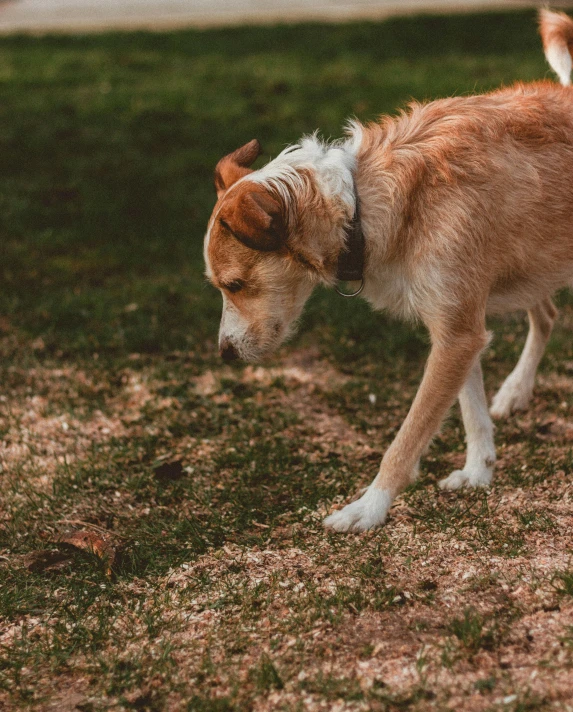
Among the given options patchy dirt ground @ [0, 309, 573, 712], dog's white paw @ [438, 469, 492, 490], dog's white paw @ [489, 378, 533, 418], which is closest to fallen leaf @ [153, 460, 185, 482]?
patchy dirt ground @ [0, 309, 573, 712]

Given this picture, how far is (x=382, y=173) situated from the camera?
151 inches

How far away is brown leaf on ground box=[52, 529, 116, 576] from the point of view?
12.4 feet

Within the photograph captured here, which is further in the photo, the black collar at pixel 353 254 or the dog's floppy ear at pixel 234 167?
the dog's floppy ear at pixel 234 167

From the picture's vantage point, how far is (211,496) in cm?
430

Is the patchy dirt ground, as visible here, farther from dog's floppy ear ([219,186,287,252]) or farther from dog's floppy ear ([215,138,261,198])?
dog's floppy ear ([215,138,261,198])

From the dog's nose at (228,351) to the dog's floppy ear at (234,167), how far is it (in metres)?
0.73

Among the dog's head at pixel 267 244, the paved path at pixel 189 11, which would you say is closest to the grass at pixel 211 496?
the dog's head at pixel 267 244

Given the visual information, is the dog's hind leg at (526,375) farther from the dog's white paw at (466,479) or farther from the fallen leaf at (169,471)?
the fallen leaf at (169,471)

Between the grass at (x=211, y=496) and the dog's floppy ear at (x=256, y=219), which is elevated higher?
the dog's floppy ear at (x=256, y=219)

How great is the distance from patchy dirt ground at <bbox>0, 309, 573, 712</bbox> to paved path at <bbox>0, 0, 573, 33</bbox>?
1082cm

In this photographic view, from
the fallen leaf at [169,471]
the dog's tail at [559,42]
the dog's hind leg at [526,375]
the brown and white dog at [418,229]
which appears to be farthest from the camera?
the dog's hind leg at [526,375]

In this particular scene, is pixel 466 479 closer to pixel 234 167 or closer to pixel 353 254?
pixel 353 254

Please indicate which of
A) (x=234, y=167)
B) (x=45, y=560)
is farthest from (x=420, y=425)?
(x=45, y=560)

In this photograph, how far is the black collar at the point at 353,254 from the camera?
379cm
